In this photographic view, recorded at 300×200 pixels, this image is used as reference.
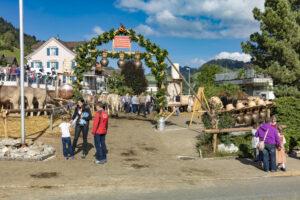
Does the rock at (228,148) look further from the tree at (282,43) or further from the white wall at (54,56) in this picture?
the white wall at (54,56)

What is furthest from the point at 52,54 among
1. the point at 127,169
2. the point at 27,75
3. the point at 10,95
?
the point at 127,169

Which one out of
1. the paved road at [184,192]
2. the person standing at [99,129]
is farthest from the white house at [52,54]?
the paved road at [184,192]

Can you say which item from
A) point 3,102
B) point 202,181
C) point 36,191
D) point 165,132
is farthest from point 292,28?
point 3,102

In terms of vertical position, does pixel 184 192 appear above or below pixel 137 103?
below

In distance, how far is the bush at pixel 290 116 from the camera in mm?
12547

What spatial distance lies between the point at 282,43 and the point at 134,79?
45.9 meters

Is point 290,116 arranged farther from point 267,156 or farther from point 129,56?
point 129,56

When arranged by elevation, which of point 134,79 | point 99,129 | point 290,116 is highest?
point 134,79

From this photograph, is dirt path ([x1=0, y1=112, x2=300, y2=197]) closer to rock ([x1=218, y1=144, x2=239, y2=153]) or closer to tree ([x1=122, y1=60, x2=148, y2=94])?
rock ([x1=218, y1=144, x2=239, y2=153])

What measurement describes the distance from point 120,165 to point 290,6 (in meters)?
14.6

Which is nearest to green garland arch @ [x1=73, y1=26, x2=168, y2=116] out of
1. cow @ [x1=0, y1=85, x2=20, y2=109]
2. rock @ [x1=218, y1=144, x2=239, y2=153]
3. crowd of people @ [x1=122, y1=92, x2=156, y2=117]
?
cow @ [x1=0, y1=85, x2=20, y2=109]

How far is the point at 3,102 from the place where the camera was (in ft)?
58.2

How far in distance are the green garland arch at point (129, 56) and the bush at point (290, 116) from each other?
245 inches

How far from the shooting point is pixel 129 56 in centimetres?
1748
